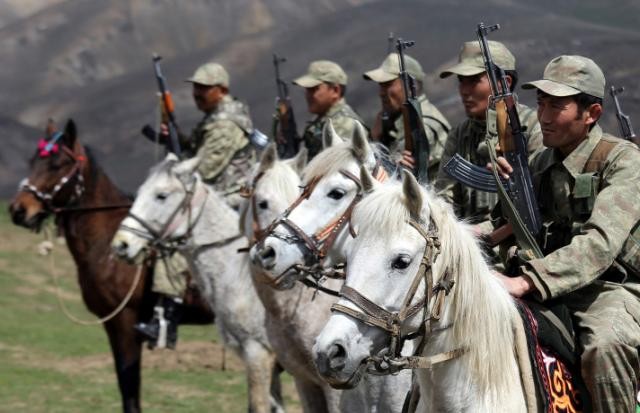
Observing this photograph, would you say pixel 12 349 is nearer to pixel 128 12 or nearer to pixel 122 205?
pixel 122 205

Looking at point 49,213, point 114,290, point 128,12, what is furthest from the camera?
point 128,12

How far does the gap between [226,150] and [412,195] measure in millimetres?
6391

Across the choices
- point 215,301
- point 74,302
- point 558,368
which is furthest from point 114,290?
point 74,302

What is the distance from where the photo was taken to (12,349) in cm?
1521

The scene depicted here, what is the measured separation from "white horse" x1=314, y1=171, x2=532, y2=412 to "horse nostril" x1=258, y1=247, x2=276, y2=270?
6.51 ft

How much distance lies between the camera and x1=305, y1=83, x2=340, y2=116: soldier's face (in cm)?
971

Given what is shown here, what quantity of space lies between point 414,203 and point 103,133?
2721 cm

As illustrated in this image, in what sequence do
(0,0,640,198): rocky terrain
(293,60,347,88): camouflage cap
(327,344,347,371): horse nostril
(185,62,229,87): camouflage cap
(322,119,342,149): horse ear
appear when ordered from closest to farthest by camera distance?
(327,344,347,371): horse nostril
(322,119,342,149): horse ear
(293,60,347,88): camouflage cap
(185,62,229,87): camouflage cap
(0,0,640,198): rocky terrain

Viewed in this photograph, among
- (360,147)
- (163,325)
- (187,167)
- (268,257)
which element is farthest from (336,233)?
(163,325)

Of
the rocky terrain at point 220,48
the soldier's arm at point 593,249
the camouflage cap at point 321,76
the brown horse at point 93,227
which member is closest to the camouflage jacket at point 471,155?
the soldier's arm at point 593,249

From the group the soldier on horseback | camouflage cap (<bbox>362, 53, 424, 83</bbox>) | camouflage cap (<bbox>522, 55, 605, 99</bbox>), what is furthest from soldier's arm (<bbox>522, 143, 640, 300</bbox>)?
the soldier on horseback

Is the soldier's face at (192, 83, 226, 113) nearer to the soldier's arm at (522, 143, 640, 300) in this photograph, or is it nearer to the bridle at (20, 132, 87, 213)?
the bridle at (20, 132, 87, 213)

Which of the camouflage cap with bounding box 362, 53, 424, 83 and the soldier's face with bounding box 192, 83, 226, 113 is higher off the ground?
the camouflage cap with bounding box 362, 53, 424, 83

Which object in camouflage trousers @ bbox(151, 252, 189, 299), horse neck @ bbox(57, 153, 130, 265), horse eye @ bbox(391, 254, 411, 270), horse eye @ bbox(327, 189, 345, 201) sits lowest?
camouflage trousers @ bbox(151, 252, 189, 299)
